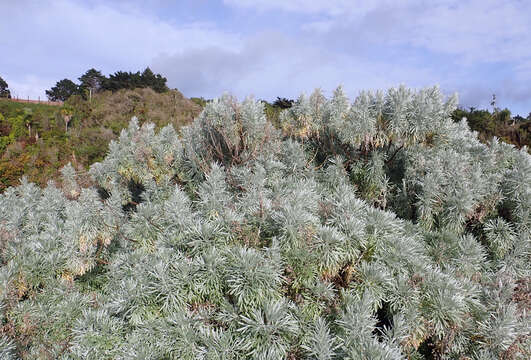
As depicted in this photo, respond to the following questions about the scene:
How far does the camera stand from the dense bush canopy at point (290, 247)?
163 cm

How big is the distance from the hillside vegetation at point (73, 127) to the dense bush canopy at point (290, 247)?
35.8 feet

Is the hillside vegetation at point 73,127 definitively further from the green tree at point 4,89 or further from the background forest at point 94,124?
the green tree at point 4,89

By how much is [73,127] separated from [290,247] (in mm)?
20114

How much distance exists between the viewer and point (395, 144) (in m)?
3.33

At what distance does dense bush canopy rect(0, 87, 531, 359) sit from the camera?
1.63m

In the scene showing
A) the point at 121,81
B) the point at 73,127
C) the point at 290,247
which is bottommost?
the point at 290,247

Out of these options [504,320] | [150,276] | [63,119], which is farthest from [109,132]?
[504,320]

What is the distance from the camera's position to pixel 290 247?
5.91 feet

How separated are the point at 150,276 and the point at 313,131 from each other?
8.25 feet

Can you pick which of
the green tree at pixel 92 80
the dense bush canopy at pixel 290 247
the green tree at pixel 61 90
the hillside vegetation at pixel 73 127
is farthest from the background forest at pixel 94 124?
the green tree at pixel 61 90

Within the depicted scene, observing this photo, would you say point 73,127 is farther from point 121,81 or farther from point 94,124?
point 121,81

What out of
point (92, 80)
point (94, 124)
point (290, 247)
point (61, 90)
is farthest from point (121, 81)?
point (290, 247)

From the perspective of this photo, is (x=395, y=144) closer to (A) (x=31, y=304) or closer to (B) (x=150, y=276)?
(B) (x=150, y=276)

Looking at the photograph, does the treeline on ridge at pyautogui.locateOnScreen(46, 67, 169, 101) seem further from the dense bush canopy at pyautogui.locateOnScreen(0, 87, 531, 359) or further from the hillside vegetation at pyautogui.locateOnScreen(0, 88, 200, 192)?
the dense bush canopy at pyautogui.locateOnScreen(0, 87, 531, 359)
